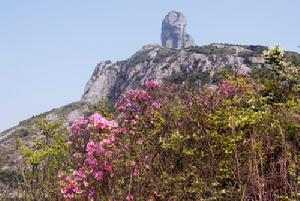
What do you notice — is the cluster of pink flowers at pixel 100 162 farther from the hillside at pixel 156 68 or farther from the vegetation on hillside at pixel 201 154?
the hillside at pixel 156 68

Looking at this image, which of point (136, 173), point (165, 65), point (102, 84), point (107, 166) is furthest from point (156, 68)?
point (136, 173)

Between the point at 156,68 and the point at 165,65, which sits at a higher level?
the point at 165,65

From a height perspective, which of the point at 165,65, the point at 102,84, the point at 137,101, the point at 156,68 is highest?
the point at 137,101

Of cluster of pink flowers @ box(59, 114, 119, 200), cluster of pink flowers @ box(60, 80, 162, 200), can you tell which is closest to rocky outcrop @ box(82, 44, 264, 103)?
cluster of pink flowers @ box(60, 80, 162, 200)

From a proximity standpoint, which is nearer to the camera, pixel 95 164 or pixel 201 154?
pixel 201 154

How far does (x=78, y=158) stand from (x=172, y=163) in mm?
4875

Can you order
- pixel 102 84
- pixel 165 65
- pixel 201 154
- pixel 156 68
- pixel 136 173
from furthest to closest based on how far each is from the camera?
pixel 102 84 → pixel 156 68 → pixel 165 65 → pixel 136 173 → pixel 201 154

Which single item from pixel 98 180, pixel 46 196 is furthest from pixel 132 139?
pixel 46 196

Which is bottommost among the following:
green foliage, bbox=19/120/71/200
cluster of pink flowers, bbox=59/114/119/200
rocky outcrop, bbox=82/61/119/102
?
rocky outcrop, bbox=82/61/119/102

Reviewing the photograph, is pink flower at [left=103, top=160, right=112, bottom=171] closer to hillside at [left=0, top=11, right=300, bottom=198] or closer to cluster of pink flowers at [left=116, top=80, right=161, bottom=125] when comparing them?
cluster of pink flowers at [left=116, top=80, right=161, bottom=125]

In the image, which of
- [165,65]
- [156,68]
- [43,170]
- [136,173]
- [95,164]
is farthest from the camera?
[156,68]

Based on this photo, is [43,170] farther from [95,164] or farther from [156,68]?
[156,68]

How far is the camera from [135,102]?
15.0 m

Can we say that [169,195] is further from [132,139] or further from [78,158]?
[78,158]
